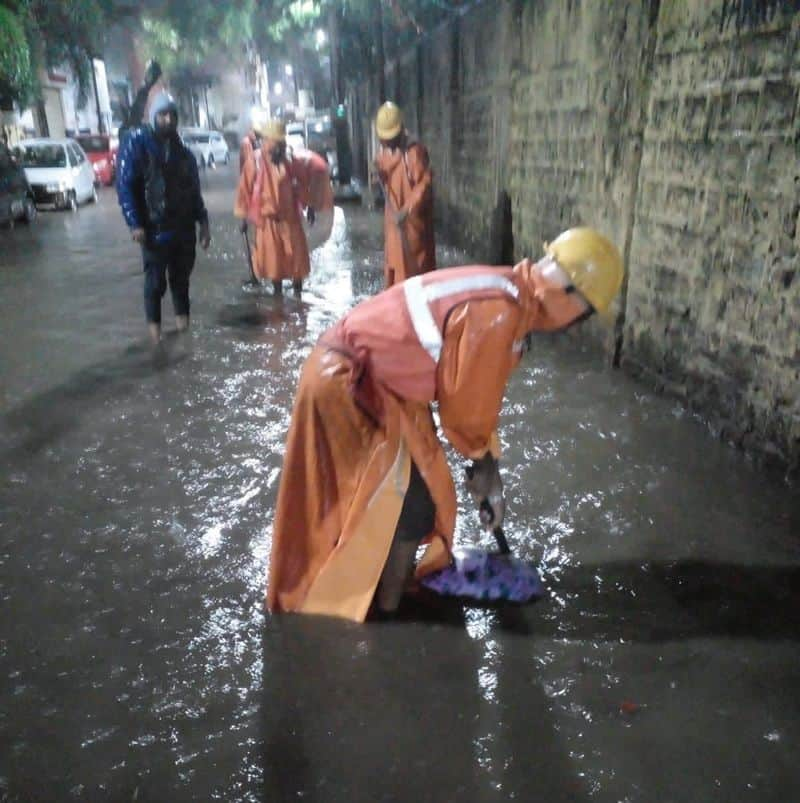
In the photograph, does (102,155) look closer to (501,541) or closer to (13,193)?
(13,193)

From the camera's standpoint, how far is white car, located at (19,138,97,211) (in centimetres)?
1558

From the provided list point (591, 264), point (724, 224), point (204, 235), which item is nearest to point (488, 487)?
point (591, 264)

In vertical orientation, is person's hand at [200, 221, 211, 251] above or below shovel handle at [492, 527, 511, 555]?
above

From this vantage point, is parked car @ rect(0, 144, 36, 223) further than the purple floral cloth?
Yes

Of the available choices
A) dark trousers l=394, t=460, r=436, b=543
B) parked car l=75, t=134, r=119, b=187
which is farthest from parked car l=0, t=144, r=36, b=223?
dark trousers l=394, t=460, r=436, b=543

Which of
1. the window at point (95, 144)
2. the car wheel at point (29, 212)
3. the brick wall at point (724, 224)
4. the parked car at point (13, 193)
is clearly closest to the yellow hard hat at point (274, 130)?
the brick wall at point (724, 224)

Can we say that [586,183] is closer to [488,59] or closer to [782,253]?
[782,253]

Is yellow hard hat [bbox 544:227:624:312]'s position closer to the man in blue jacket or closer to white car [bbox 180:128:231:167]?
the man in blue jacket

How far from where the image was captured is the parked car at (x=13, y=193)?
43.2 ft

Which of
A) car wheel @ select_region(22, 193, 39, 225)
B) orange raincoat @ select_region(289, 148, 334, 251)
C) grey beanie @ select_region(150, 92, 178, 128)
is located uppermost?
grey beanie @ select_region(150, 92, 178, 128)

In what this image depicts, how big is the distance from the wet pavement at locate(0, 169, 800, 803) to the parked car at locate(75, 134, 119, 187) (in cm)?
1828

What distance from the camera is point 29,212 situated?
14.3 m

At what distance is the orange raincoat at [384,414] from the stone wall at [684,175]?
79.9 inches

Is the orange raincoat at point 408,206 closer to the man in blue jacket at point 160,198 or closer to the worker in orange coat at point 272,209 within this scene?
the worker in orange coat at point 272,209
